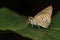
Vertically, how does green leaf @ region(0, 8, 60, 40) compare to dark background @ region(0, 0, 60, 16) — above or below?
below

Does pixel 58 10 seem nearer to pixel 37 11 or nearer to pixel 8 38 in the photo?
pixel 37 11

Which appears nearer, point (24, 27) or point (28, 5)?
point (24, 27)

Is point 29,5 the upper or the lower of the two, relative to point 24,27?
upper

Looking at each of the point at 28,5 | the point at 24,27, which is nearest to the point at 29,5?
the point at 28,5

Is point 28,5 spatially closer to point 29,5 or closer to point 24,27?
point 29,5

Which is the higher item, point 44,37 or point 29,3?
point 29,3

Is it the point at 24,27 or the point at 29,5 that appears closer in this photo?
the point at 24,27

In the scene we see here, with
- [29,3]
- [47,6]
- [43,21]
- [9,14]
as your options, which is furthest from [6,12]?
[43,21]

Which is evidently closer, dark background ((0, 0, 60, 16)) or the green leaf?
the green leaf
